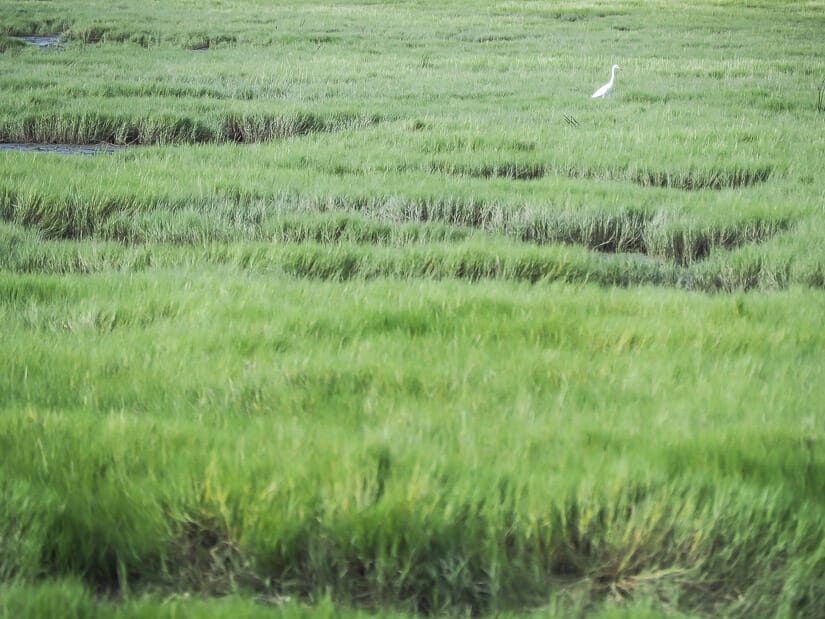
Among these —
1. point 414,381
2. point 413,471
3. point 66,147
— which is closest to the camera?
point 413,471

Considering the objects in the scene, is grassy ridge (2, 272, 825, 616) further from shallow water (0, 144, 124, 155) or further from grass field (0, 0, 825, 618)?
shallow water (0, 144, 124, 155)

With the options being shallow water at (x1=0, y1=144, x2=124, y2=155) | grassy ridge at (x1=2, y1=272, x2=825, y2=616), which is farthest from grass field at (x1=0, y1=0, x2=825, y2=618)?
shallow water at (x1=0, y1=144, x2=124, y2=155)

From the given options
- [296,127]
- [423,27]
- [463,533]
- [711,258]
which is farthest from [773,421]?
[423,27]

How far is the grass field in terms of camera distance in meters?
1.99

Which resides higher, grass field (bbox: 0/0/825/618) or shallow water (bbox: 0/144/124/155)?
shallow water (bbox: 0/144/124/155)

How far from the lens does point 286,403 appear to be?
2.69 meters

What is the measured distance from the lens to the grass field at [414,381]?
78.2 inches

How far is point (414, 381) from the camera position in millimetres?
2914

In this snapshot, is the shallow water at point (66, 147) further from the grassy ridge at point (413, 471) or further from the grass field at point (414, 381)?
the grassy ridge at point (413, 471)

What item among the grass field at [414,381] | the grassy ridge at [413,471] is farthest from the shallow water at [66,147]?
the grassy ridge at [413,471]

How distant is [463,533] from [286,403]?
92cm

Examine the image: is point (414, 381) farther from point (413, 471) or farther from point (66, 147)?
point (66, 147)

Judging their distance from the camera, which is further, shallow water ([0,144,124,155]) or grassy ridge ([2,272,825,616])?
shallow water ([0,144,124,155])

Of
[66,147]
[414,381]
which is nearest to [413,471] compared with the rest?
[414,381]
